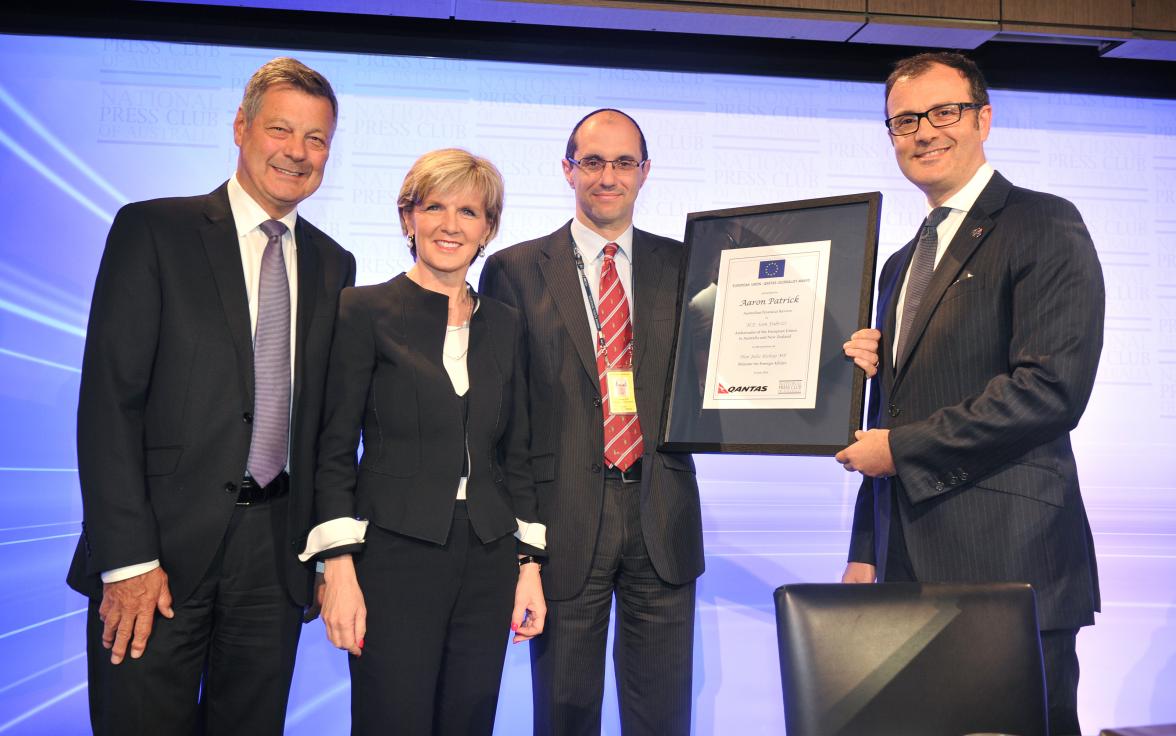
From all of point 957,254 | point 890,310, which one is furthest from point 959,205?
point 890,310

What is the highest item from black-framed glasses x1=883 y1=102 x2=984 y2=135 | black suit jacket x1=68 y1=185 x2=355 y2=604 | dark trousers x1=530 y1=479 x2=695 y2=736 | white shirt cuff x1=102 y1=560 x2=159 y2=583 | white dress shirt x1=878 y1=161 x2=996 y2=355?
black-framed glasses x1=883 y1=102 x2=984 y2=135

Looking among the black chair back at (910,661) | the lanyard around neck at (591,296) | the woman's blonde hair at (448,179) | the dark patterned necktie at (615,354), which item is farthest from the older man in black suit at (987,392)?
the woman's blonde hair at (448,179)

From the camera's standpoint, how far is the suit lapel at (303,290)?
207 cm

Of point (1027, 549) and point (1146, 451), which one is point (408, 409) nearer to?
point (1027, 549)

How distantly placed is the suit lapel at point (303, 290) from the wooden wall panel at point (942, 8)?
2.63 metres

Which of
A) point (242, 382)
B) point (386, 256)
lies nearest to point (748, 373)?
point (242, 382)

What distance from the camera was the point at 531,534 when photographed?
2254 mm

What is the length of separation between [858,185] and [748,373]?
1.98m

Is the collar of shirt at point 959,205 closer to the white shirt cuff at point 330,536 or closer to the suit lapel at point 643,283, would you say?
the suit lapel at point 643,283

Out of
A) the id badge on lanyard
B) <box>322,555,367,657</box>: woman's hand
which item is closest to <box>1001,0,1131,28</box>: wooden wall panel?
the id badge on lanyard

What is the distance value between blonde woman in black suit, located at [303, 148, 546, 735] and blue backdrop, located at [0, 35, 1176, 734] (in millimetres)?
1427

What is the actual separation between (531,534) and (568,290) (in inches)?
27.2

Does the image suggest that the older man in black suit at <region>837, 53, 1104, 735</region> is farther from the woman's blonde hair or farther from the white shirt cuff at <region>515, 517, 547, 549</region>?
the woman's blonde hair

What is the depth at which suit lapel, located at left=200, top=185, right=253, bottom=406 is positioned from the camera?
1965mm
